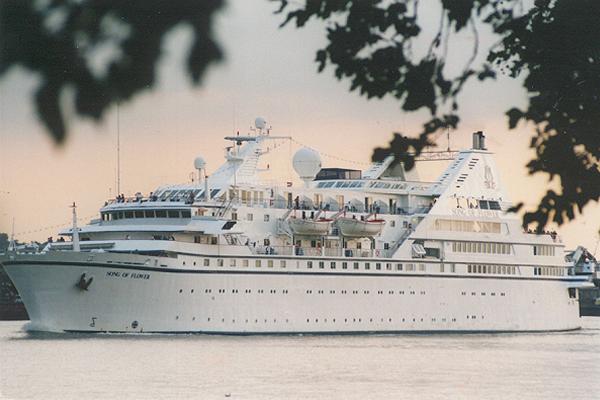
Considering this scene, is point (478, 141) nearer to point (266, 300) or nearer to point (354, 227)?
point (354, 227)

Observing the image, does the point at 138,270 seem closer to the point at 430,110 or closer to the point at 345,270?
the point at 345,270

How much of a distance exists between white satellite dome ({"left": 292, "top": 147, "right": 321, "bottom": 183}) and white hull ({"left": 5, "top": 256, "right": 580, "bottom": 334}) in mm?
3843

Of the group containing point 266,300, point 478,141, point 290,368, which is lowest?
point 290,368

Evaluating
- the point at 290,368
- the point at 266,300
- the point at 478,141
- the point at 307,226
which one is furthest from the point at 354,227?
the point at 290,368

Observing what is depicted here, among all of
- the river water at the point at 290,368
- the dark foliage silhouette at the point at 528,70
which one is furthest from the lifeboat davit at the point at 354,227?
the dark foliage silhouette at the point at 528,70

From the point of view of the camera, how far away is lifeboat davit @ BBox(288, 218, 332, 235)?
2009 inches

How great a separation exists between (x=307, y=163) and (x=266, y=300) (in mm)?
5967

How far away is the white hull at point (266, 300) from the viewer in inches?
1820

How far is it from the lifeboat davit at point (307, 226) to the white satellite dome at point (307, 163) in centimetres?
212

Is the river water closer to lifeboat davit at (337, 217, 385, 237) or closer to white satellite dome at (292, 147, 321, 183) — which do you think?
lifeboat davit at (337, 217, 385, 237)

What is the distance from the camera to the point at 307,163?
173 feet

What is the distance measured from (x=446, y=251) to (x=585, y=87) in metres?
46.5

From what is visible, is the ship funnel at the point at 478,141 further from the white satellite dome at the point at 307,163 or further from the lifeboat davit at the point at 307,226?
the lifeboat davit at the point at 307,226

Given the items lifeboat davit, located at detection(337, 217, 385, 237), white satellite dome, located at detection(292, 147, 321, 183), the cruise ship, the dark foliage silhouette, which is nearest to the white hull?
the cruise ship
